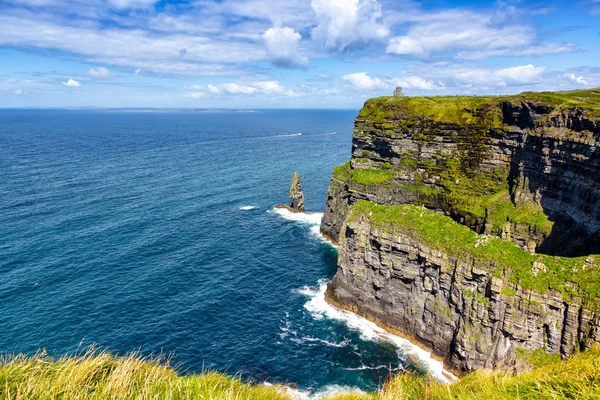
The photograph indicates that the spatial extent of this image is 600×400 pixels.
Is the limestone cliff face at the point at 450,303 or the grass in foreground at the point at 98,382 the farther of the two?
the limestone cliff face at the point at 450,303

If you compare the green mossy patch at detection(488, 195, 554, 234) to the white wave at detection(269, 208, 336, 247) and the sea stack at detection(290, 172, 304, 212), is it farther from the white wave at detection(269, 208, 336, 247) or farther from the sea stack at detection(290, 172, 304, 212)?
the sea stack at detection(290, 172, 304, 212)

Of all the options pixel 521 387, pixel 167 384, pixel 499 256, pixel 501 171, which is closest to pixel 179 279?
pixel 499 256

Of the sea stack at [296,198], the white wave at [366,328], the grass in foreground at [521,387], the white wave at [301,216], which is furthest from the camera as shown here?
the sea stack at [296,198]

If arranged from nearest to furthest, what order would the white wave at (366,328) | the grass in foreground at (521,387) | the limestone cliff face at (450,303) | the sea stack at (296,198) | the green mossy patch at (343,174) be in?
the grass in foreground at (521,387) < the limestone cliff face at (450,303) < the white wave at (366,328) < the green mossy patch at (343,174) < the sea stack at (296,198)

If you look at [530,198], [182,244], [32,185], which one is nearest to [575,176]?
[530,198]

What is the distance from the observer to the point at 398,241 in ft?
171

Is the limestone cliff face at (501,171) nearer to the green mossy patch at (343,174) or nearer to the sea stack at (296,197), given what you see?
the green mossy patch at (343,174)

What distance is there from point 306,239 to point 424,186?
28.3m

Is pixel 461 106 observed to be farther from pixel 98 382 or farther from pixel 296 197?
pixel 98 382

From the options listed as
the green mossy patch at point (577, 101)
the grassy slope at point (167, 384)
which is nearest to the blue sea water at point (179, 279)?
the grassy slope at point (167, 384)

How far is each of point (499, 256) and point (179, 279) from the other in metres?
50.1

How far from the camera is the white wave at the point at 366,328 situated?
45.7 metres

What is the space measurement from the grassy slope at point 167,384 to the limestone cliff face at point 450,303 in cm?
1726

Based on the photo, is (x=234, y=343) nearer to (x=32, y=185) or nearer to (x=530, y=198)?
(x=530, y=198)
